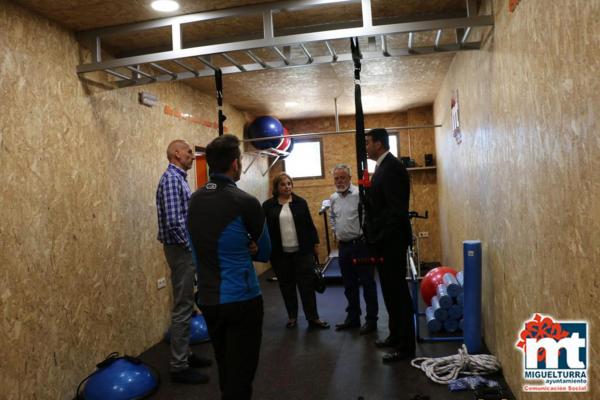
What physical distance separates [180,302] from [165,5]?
6.16ft

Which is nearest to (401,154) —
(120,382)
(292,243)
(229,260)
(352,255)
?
(352,255)

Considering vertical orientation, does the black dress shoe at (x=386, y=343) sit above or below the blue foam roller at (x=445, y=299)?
below

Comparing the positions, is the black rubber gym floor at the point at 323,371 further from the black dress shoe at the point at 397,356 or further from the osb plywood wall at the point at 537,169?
the osb plywood wall at the point at 537,169

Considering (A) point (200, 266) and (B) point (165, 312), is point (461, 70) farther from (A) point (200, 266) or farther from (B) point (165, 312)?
(B) point (165, 312)

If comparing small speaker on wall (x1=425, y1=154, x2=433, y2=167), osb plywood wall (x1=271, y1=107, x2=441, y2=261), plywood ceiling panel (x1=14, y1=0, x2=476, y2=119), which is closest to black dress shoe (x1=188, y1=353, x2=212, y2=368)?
plywood ceiling panel (x1=14, y1=0, x2=476, y2=119)

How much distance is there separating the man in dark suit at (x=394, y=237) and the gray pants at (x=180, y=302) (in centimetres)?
128

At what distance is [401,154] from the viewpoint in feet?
23.5

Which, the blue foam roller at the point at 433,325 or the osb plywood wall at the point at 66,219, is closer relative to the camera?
the osb plywood wall at the point at 66,219

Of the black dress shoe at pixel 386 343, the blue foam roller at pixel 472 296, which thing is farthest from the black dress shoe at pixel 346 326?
the blue foam roller at pixel 472 296

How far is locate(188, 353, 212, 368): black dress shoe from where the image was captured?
3123mm

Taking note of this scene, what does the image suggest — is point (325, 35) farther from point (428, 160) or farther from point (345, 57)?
point (428, 160)

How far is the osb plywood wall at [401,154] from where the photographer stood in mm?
6898

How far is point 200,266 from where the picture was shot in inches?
70.5

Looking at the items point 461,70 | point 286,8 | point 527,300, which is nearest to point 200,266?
point 527,300
